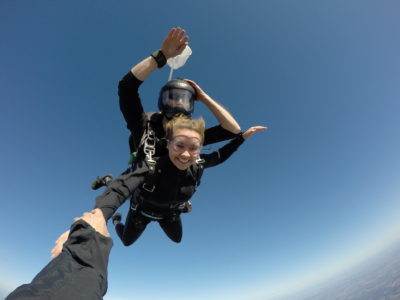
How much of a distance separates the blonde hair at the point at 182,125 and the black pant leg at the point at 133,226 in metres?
1.86

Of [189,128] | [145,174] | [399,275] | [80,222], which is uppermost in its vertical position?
[189,128]

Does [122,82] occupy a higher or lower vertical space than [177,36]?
lower

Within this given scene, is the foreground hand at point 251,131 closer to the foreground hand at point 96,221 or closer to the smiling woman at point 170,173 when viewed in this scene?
the smiling woman at point 170,173

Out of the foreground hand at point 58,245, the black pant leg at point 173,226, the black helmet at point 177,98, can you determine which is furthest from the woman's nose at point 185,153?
the black pant leg at point 173,226

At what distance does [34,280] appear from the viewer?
813 millimetres

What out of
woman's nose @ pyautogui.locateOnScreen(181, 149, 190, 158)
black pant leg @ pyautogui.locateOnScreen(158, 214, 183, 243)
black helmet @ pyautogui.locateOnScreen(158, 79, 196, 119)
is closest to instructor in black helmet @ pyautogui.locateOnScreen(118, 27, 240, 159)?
black helmet @ pyautogui.locateOnScreen(158, 79, 196, 119)

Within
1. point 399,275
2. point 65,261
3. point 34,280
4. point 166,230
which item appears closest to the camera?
point 34,280

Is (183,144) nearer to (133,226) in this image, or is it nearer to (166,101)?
(166,101)

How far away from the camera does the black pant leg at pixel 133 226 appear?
12.0ft

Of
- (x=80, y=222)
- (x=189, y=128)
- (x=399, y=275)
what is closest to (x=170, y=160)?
(x=189, y=128)

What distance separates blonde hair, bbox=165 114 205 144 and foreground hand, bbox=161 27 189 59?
750 mm

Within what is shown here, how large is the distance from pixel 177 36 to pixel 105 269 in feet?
A: 7.97

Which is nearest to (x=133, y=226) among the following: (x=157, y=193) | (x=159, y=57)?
(x=157, y=193)

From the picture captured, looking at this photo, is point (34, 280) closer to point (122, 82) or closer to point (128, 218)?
point (122, 82)
